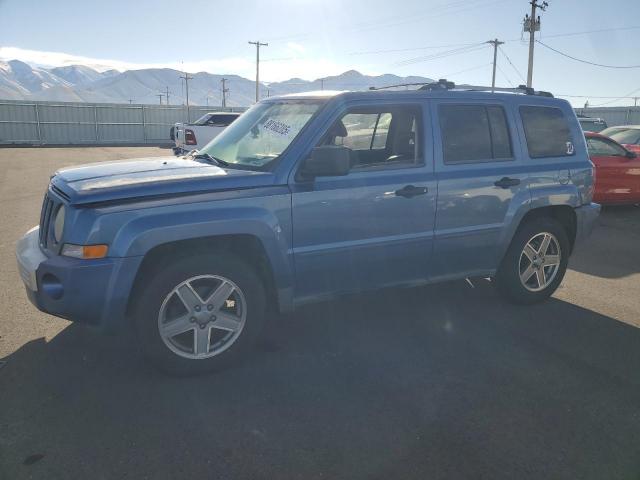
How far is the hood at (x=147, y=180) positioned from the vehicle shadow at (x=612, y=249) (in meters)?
4.72

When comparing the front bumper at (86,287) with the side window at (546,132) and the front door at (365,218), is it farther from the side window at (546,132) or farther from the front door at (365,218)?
the side window at (546,132)

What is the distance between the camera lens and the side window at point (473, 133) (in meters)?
4.32

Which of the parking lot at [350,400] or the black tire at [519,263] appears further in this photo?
the black tire at [519,263]

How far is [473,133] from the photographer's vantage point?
14.7ft

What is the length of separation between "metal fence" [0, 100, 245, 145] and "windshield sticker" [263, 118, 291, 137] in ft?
98.1

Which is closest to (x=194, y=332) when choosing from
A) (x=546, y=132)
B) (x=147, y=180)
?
(x=147, y=180)

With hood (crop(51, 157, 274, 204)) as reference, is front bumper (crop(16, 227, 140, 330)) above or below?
below

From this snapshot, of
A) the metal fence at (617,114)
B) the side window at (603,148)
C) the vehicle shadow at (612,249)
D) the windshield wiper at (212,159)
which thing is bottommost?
the vehicle shadow at (612,249)

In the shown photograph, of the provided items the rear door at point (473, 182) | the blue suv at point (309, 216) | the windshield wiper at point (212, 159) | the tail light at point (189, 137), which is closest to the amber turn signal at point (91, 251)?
the blue suv at point (309, 216)

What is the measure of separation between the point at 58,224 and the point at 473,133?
3.32 metres

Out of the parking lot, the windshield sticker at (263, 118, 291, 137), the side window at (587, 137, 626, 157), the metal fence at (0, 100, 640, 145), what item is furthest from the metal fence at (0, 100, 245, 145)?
the windshield sticker at (263, 118, 291, 137)

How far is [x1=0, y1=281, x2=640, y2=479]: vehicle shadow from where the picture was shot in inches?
105

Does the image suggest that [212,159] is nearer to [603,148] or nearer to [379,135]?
[379,135]

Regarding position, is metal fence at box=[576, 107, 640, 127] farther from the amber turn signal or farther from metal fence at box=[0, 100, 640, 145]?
the amber turn signal
